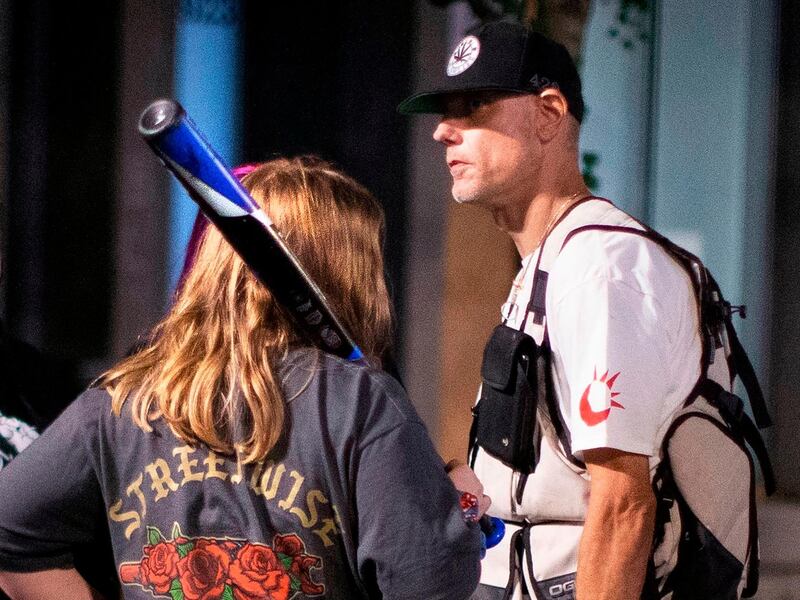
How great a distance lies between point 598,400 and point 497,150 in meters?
0.62

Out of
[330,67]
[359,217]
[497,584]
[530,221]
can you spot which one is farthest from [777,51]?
[359,217]

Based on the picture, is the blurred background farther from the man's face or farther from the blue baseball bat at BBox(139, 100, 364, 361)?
the blue baseball bat at BBox(139, 100, 364, 361)

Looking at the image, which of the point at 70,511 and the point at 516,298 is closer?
the point at 70,511

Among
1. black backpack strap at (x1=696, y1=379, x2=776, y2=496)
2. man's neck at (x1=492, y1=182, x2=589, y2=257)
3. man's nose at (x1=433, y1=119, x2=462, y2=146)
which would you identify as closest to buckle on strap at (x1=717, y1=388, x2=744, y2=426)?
black backpack strap at (x1=696, y1=379, x2=776, y2=496)

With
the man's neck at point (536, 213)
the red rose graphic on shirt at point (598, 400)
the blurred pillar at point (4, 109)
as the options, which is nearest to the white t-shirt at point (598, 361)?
the red rose graphic on shirt at point (598, 400)

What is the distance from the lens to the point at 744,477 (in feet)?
7.13

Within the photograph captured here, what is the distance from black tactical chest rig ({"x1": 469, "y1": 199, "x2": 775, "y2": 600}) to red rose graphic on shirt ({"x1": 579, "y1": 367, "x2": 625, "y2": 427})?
14 cm

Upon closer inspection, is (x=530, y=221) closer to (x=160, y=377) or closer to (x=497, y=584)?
(x=497, y=584)

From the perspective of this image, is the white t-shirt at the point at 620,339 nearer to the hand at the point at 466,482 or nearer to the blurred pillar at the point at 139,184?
the hand at the point at 466,482

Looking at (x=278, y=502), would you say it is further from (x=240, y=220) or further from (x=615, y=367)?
(x=615, y=367)

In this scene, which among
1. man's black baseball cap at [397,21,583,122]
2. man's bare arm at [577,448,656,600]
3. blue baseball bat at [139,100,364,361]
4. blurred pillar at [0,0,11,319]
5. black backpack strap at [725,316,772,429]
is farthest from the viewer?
blurred pillar at [0,0,11,319]

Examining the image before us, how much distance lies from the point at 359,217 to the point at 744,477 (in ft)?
3.29

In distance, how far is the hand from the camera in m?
1.63

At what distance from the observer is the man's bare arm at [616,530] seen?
195 cm
